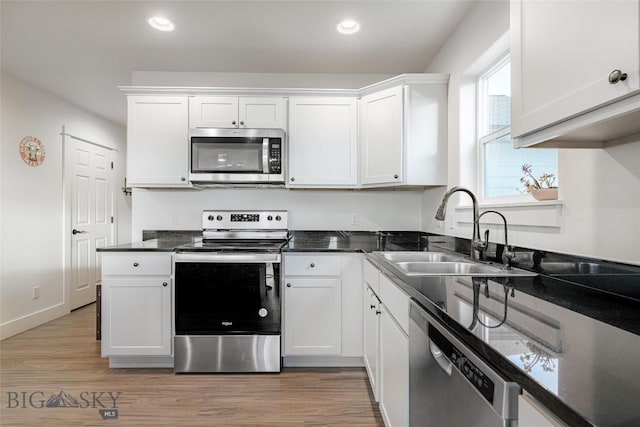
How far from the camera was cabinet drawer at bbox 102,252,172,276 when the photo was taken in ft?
7.60

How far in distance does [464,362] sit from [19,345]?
147 inches

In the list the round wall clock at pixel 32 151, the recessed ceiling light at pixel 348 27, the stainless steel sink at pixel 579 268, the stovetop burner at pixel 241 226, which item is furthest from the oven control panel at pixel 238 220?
the round wall clock at pixel 32 151

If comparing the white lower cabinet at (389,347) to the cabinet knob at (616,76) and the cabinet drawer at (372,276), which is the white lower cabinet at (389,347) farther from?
the cabinet knob at (616,76)

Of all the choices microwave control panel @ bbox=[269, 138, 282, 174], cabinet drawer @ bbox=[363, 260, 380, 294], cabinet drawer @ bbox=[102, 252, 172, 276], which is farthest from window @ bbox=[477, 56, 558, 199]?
cabinet drawer @ bbox=[102, 252, 172, 276]

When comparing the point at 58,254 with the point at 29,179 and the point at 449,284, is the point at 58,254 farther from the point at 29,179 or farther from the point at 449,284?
the point at 449,284

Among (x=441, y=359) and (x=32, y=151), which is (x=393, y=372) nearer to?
(x=441, y=359)

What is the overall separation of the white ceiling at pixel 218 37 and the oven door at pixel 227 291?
1.61 metres

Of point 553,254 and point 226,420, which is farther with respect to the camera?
point 226,420

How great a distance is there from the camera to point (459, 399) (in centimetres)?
98

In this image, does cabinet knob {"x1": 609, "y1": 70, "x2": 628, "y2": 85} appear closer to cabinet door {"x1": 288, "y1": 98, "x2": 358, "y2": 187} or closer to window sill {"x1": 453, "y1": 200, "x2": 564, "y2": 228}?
window sill {"x1": 453, "y1": 200, "x2": 564, "y2": 228}

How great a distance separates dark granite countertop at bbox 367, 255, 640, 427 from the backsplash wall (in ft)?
5.66

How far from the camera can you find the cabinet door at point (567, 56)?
0.69 metres

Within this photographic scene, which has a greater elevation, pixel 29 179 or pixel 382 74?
pixel 382 74

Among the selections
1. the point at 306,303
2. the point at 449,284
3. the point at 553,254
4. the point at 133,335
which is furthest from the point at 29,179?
the point at 553,254
